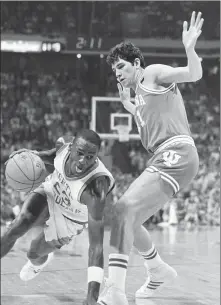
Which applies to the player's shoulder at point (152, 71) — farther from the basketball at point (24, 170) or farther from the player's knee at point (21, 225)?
the player's knee at point (21, 225)

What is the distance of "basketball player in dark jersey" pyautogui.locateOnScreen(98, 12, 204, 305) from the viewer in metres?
4.21

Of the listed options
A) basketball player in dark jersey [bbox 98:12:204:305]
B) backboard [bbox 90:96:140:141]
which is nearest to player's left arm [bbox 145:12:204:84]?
basketball player in dark jersey [bbox 98:12:204:305]

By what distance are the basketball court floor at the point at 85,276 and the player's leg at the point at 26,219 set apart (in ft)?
2.39

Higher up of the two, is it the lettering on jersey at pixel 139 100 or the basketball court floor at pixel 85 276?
the lettering on jersey at pixel 139 100

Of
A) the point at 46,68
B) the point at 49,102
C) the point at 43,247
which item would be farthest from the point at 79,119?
the point at 43,247

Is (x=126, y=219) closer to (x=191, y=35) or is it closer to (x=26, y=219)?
(x=26, y=219)

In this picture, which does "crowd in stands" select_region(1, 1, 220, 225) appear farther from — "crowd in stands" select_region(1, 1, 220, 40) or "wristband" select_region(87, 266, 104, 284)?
"wristband" select_region(87, 266, 104, 284)

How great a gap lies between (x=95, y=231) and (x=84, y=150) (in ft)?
2.00

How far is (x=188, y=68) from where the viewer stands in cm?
429

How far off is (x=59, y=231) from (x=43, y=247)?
0.97ft

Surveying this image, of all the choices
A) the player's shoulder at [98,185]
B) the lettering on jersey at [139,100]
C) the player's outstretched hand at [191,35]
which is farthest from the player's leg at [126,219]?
the player's outstretched hand at [191,35]

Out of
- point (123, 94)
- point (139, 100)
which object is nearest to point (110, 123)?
point (123, 94)

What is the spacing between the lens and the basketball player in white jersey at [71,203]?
4.45m

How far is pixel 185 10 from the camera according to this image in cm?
2389
